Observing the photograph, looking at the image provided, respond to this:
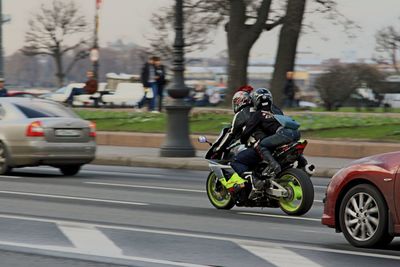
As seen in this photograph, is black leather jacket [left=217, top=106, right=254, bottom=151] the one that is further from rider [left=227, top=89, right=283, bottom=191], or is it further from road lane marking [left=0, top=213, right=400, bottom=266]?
road lane marking [left=0, top=213, right=400, bottom=266]

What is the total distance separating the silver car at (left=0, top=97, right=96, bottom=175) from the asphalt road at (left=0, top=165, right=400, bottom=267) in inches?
74.1

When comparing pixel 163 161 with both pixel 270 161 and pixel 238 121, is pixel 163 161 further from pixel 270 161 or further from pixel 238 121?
pixel 270 161

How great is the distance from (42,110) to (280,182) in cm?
758

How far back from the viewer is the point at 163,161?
22375 mm

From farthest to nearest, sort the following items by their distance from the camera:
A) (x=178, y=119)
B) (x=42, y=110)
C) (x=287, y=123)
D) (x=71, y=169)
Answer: (x=178, y=119), (x=71, y=169), (x=42, y=110), (x=287, y=123)

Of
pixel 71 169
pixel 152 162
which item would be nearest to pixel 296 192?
pixel 71 169

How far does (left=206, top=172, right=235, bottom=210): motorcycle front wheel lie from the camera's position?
13.4 metres

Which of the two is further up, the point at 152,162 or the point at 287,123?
the point at 287,123

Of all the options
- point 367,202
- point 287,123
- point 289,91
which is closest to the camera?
point 367,202

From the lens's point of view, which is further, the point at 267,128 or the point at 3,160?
the point at 3,160

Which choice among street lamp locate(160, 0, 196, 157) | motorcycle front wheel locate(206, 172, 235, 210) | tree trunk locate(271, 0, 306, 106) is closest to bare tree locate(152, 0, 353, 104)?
tree trunk locate(271, 0, 306, 106)

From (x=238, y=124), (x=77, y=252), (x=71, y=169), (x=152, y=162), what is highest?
(x=238, y=124)

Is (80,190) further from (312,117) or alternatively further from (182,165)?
(312,117)

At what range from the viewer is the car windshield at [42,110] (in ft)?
62.1
